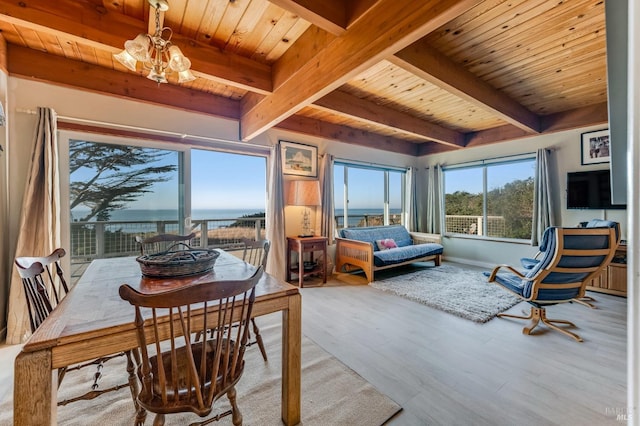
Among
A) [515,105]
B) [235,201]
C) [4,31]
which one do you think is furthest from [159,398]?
[515,105]

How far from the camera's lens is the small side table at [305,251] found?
153 inches

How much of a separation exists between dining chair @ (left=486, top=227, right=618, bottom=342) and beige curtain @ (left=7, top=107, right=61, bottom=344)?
4425 mm

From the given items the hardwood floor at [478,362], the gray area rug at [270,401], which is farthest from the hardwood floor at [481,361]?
the gray area rug at [270,401]

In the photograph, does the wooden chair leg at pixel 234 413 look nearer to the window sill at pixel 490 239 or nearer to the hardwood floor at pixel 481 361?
the hardwood floor at pixel 481 361

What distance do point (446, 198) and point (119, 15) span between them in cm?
577

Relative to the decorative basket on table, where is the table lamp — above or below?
above

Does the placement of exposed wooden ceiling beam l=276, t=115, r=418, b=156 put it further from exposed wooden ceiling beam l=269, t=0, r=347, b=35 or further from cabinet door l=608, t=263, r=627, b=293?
cabinet door l=608, t=263, r=627, b=293

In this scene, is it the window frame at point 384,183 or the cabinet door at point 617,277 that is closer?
the cabinet door at point 617,277

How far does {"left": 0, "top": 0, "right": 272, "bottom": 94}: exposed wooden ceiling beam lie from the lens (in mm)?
1759

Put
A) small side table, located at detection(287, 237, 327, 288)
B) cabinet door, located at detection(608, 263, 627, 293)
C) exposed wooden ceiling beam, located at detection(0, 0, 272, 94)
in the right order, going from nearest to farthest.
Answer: exposed wooden ceiling beam, located at detection(0, 0, 272, 94) → cabinet door, located at detection(608, 263, 627, 293) → small side table, located at detection(287, 237, 327, 288)

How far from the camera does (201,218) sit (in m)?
3.91

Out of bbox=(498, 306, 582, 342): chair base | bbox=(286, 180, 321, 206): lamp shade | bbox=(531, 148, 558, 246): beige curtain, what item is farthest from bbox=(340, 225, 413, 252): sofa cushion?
bbox=(498, 306, 582, 342): chair base

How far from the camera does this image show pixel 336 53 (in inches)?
78.8

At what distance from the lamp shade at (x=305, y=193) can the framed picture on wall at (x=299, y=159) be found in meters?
0.32
